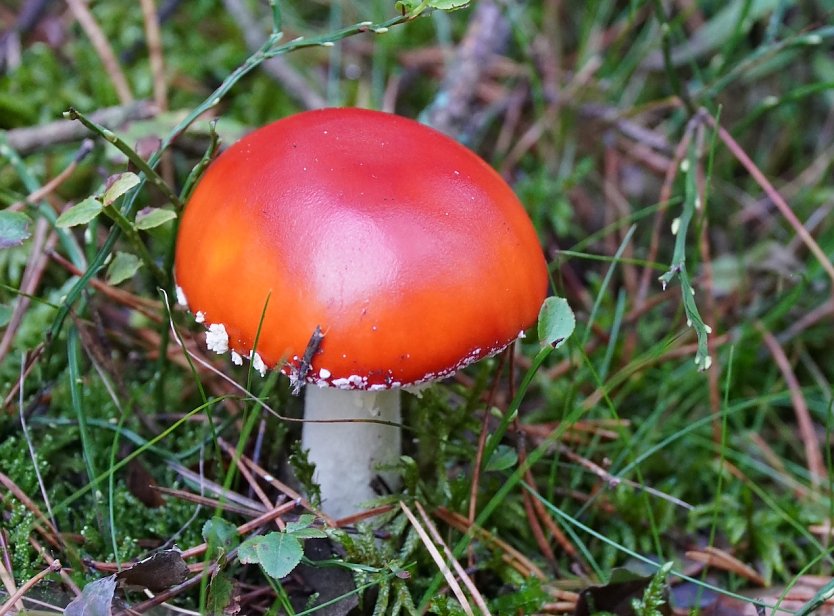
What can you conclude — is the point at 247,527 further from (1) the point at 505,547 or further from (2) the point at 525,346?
(2) the point at 525,346

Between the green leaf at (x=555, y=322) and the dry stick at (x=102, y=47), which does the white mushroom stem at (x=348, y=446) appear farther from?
the dry stick at (x=102, y=47)

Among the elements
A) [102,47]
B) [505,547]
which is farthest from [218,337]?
[102,47]

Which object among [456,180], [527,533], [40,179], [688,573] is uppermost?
[456,180]

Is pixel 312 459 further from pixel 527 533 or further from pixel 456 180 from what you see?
pixel 456 180

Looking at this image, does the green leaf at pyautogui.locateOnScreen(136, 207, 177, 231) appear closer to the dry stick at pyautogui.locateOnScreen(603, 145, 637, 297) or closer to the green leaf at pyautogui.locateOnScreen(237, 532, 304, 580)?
the green leaf at pyautogui.locateOnScreen(237, 532, 304, 580)

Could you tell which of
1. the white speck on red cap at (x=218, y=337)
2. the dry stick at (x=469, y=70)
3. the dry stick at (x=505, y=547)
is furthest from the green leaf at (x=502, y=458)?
the dry stick at (x=469, y=70)

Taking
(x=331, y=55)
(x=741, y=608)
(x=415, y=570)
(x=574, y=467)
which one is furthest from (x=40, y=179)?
(x=741, y=608)

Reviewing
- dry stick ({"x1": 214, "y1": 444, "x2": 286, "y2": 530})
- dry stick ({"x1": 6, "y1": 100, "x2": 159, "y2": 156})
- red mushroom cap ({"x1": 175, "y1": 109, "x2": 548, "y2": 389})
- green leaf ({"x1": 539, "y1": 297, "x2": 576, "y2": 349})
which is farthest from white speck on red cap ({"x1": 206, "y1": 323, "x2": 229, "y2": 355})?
dry stick ({"x1": 6, "y1": 100, "x2": 159, "y2": 156})
